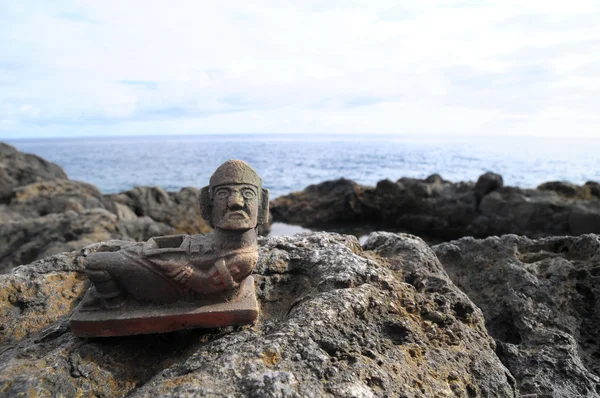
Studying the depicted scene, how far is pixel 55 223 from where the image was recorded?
24.6 ft

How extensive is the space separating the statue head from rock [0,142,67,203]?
10.8m

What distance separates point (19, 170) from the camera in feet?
45.2

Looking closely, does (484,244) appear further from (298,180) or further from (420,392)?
(298,180)

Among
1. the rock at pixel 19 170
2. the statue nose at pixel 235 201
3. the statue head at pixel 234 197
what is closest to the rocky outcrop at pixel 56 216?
the rock at pixel 19 170

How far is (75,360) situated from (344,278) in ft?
6.22

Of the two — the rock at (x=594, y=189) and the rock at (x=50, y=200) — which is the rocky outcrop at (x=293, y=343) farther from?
the rock at (x=594, y=189)

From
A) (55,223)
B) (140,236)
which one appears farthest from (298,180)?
(55,223)

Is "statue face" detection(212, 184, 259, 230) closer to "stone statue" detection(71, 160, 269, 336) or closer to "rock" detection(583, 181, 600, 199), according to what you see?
"stone statue" detection(71, 160, 269, 336)

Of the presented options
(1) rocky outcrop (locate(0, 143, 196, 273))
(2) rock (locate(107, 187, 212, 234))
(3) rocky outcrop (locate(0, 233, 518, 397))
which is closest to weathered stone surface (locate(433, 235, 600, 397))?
(3) rocky outcrop (locate(0, 233, 518, 397))

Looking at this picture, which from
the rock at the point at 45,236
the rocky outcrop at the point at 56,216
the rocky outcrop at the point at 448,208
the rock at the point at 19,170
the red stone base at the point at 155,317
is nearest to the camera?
the red stone base at the point at 155,317

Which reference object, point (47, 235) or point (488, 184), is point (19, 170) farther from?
point (488, 184)

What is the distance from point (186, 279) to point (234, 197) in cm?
68

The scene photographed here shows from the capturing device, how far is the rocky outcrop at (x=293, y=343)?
2.31m

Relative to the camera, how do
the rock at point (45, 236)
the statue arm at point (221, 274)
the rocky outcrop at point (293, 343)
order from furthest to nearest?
the rock at point (45, 236)
the statue arm at point (221, 274)
the rocky outcrop at point (293, 343)
